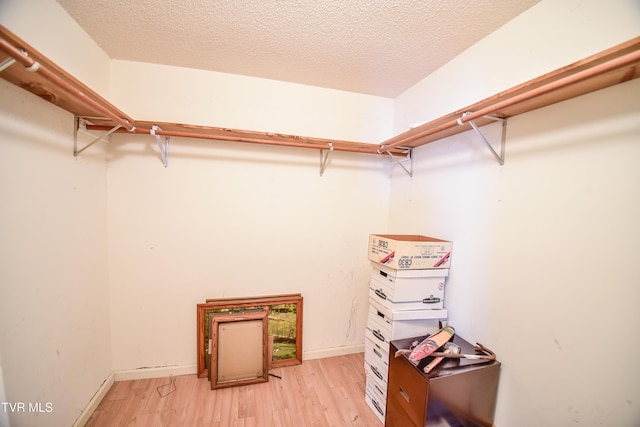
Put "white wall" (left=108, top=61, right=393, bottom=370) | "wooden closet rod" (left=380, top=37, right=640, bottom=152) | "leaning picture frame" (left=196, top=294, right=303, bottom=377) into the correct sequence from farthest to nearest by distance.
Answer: "leaning picture frame" (left=196, top=294, right=303, bottom=377) < "white wall" (left=108, top=61, right=393, bottom=370) < "wooden closet rod" (left=380, top=37, right=640, bottom=152)

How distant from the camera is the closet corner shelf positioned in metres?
0.73

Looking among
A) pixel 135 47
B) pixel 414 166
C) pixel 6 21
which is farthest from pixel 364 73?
pixel 6 21

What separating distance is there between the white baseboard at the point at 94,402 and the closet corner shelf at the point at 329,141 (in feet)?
5.72

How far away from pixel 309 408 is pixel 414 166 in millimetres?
1993

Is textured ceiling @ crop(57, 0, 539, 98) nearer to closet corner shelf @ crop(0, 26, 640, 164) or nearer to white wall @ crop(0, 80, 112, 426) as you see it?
closet corner shelf @ crop(0, 26, 640, 164)

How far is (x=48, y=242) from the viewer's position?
117cm

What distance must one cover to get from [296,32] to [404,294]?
67.3 inches

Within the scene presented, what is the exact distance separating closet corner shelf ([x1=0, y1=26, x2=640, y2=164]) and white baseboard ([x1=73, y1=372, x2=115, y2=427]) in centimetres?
174

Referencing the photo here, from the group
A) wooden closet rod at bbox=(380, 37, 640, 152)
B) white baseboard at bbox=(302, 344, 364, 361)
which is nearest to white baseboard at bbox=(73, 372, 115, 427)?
white baseboard at bbox=(302, 344, 364, 361)

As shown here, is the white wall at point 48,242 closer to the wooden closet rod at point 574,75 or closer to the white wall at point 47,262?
the white wall at point 47,262

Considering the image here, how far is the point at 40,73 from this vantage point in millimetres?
836

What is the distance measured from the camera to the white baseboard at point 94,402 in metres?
1.37

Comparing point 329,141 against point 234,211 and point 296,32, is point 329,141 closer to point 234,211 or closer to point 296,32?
point 296,32

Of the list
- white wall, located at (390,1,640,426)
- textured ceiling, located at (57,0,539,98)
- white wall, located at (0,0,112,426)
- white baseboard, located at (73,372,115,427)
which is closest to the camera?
white wall, located at (390,1,640,426)
